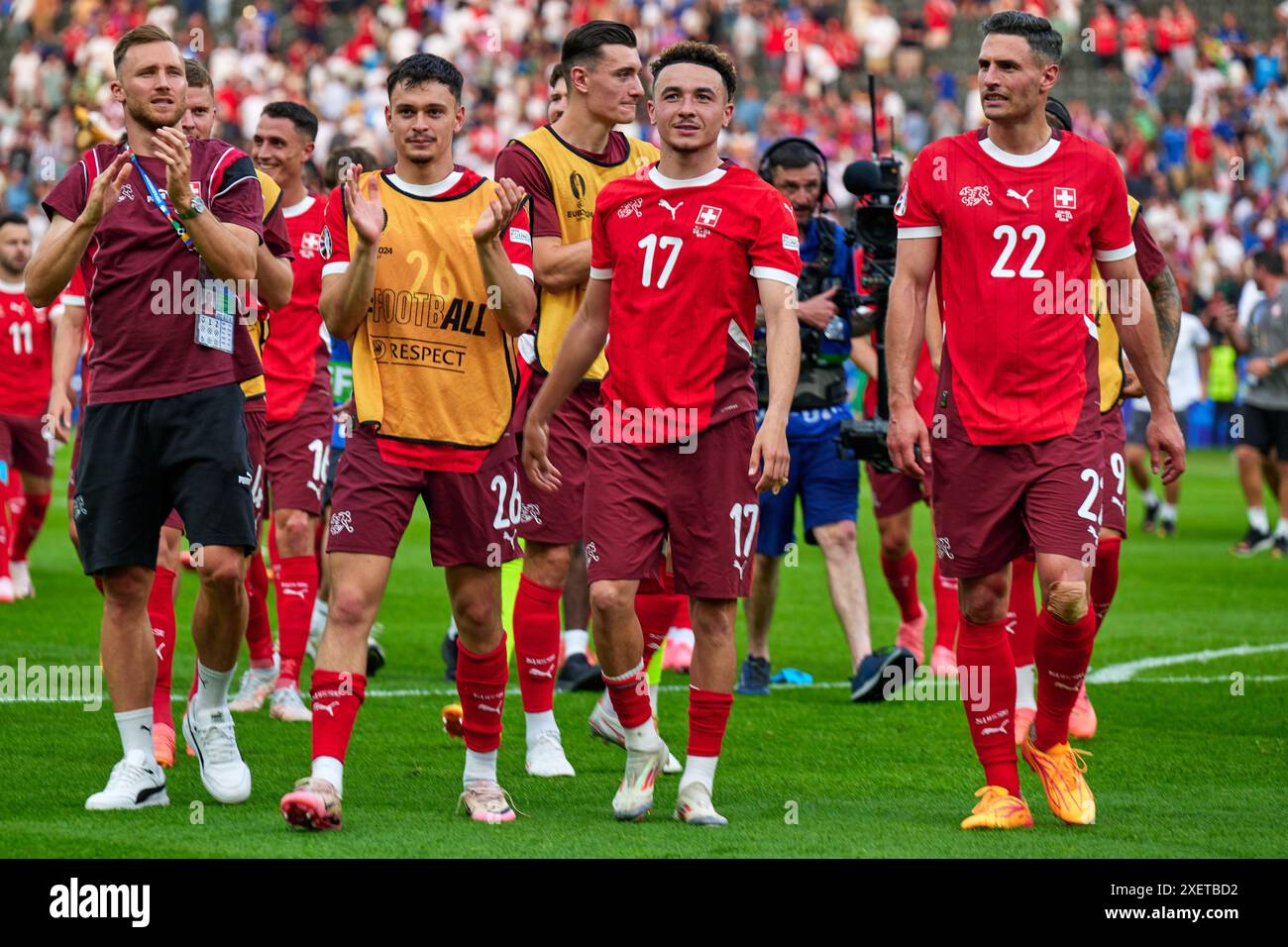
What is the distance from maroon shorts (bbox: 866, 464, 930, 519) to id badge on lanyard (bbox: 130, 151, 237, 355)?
15.3ft

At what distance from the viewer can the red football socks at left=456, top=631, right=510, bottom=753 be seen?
6770mm

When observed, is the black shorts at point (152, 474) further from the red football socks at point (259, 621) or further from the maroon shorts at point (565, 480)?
the red football socks at point (259, 621)

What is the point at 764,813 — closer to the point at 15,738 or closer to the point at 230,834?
the point at 230,834

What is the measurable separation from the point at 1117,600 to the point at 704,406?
8.38 metres

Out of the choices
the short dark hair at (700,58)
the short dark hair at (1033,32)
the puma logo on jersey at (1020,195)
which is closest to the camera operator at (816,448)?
the short dark hair at (700,58)

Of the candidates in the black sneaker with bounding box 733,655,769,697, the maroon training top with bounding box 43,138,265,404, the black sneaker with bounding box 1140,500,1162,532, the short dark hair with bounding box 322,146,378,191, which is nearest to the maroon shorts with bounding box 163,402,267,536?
the maroon training top with bounding box 43,138,265,404

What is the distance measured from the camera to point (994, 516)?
655 centimetres

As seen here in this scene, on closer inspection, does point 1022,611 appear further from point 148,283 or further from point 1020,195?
point 148,283

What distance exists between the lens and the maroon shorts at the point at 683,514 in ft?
21.6

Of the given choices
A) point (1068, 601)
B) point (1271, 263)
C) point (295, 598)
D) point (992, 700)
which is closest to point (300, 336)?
point (295, 598)

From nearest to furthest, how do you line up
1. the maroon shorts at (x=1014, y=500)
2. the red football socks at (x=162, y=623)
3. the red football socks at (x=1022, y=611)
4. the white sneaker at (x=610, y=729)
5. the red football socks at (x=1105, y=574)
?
1. the maroon shorts at (x=1014, y=500)
2. the white sneaker at (x=610, y=729)
3. the red football socks at (x=162, y=623)
4. the red football socks at (x=1105, y=574)
5. the red football socks at (x=1022, y=611)

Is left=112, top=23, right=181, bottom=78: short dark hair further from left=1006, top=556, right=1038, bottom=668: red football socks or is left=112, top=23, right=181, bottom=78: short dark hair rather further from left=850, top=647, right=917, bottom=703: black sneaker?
left=850, top=647, right=917, bottom=703: black sneaker

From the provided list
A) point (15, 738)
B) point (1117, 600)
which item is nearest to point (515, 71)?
point (1117, 600)

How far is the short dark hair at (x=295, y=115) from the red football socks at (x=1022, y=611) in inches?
153
